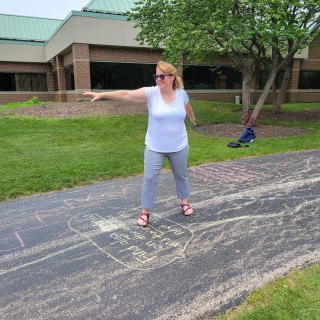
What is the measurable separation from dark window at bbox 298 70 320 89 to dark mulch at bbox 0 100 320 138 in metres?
10.1

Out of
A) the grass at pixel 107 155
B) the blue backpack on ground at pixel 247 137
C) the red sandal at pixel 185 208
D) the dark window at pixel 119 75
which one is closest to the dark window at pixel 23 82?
the dark window at pixel 119 75

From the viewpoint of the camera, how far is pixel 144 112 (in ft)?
48.1

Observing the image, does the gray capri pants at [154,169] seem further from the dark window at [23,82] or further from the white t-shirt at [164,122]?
the dark window at [23,82]

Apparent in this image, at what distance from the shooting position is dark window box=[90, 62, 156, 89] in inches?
770

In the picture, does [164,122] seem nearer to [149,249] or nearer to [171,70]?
[171,70]

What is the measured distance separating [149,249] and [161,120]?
142 cm

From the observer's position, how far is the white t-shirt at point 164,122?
3.97 metres

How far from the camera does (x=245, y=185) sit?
582cm

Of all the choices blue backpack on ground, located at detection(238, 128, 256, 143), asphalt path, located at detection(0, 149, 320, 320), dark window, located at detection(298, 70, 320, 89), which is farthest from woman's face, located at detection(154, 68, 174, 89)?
dark window, located at detection(298, 70, 320, 89)

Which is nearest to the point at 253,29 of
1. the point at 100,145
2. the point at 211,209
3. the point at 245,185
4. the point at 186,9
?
the point at 186,9

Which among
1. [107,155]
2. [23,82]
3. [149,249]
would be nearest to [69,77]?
[23,82]

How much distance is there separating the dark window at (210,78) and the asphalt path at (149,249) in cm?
1744

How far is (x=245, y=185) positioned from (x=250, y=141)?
4296 mm

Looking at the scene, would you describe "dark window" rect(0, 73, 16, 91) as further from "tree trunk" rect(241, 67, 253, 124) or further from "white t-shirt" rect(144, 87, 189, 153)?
"white t-shirt" rect(144, 87, 189, 153)
